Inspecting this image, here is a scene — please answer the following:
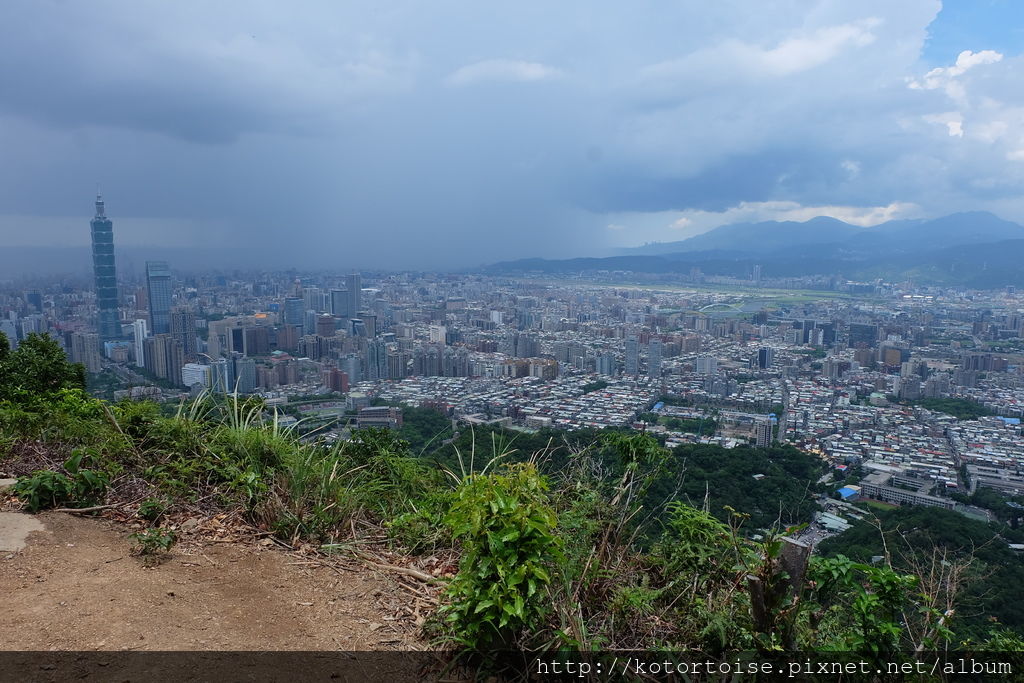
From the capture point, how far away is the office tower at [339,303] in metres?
27.7

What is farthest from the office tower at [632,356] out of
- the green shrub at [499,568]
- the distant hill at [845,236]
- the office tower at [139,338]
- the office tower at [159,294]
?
the distant hill at [845,236]

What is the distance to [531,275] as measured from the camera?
41.8 metres

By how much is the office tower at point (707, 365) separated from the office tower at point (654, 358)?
132cm

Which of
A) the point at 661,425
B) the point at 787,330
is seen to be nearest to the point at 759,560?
the point at 661,425

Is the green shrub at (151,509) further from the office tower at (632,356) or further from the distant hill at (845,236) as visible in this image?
the distant hill at (845,236)

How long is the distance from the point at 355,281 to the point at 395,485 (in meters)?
27.7

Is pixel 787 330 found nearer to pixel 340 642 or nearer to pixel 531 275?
pixel 531 275

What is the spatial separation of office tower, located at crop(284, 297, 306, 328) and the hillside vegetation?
66.8 ft

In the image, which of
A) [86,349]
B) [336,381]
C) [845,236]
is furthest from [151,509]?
[845,236]

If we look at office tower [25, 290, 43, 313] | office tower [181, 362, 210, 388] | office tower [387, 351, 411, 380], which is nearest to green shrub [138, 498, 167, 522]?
office tower [181, 362, 210, 388]

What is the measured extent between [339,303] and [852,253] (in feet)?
121

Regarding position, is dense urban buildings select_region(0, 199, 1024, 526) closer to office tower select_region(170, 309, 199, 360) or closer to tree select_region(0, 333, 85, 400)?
office tower select_region(170, 309, 199, 360)

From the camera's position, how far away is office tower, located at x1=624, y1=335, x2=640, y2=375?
20766mm

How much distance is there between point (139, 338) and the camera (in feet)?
63.9
